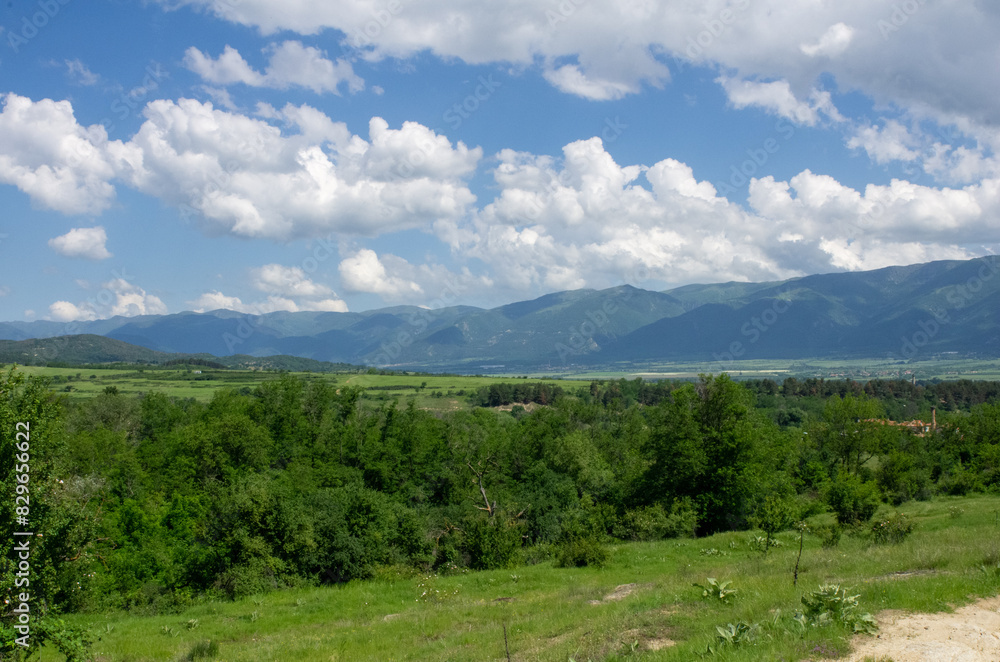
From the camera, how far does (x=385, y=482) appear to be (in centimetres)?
4794

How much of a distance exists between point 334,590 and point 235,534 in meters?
6.19

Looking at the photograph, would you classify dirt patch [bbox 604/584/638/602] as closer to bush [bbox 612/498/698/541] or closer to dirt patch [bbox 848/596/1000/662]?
dirt patch [bbox 848/596/1000/662]

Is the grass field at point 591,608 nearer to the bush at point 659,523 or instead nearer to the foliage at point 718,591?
the foliage at point 718,591

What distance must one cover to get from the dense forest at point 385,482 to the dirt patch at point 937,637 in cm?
1515

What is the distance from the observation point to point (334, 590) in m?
27.9

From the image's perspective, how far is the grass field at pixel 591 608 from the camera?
12266 millimetres

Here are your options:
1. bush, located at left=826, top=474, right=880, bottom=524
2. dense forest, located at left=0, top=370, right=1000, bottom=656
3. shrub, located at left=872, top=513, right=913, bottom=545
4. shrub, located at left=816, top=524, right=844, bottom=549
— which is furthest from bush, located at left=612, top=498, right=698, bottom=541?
shrub, located at left=872, top=513, right=913, bottom=545

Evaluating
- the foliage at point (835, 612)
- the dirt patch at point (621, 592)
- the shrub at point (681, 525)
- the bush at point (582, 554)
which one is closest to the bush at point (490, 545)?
the bush at point (582, 554)

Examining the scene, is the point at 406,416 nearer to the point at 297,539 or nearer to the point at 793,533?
the point at 297,539

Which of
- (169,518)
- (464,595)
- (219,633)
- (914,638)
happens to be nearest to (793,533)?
(464,595)

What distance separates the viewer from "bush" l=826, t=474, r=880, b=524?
32.2 metres

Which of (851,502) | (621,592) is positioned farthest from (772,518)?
(851,502)

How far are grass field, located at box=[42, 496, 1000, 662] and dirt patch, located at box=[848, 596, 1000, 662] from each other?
1.34ft

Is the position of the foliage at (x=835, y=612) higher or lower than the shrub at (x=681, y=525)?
higher
